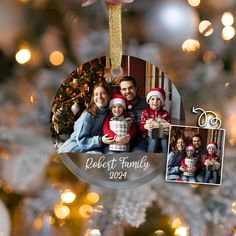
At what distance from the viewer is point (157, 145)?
984 mm

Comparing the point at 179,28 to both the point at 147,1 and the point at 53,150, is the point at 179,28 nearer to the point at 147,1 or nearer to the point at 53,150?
the point at 147,1

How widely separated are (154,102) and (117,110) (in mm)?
72

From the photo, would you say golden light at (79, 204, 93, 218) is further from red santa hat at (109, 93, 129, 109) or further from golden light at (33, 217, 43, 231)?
red santa hat at (109, 93, 129, 109)

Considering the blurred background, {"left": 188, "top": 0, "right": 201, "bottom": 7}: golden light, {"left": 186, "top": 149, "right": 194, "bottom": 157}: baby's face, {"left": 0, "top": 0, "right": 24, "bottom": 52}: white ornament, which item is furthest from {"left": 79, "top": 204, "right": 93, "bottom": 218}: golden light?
{"left": 188, "top": 0, "right": 201, "bottom": 7}: golden light

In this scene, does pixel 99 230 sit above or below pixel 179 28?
below

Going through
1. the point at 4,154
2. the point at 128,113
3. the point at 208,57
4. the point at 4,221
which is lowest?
the point at 4,221

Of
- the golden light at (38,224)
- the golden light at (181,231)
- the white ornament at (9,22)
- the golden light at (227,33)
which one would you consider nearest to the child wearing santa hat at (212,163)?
the golden light at (181,231)

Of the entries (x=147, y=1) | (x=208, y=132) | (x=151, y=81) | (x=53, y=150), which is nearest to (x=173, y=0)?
(x=147, y=1)

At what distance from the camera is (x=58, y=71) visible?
0.97 meters

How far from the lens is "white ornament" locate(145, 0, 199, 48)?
0.96 meters

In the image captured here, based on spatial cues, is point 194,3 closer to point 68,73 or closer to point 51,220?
point 68,73

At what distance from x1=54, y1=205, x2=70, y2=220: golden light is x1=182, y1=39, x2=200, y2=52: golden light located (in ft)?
1.22

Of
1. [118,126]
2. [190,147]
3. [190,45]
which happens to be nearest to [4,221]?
[118,126]

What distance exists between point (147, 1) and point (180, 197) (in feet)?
1.23
